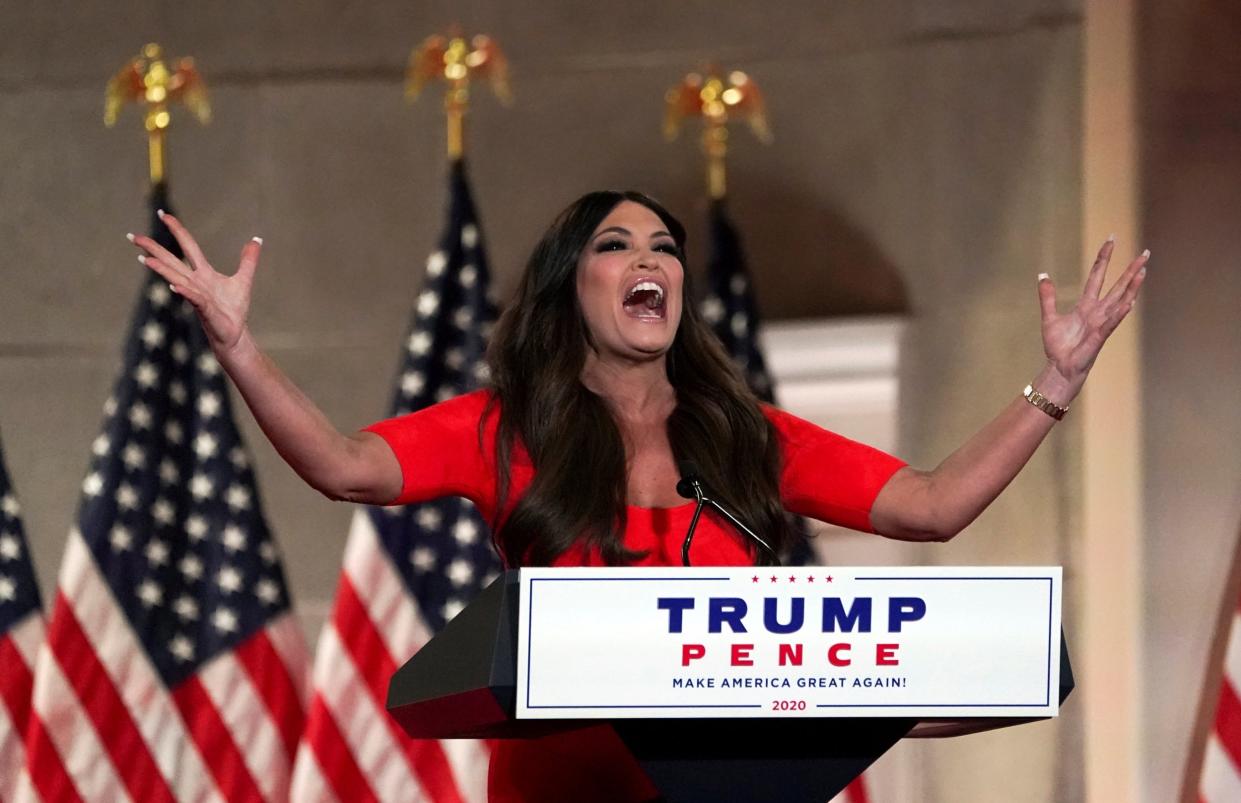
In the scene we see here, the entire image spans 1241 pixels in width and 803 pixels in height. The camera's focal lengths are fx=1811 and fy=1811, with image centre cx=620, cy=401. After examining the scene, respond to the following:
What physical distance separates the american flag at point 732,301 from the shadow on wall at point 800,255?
12.4 inches

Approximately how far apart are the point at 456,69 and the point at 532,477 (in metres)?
2.56

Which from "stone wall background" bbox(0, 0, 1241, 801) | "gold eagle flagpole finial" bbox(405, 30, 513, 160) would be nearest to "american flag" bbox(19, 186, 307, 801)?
"stone wall background" bbox(0, 0, 1241, 801)

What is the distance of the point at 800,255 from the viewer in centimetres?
495

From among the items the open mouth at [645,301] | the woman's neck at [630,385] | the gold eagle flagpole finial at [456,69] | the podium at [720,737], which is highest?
the gold eagle flagpole finial at [456,69]

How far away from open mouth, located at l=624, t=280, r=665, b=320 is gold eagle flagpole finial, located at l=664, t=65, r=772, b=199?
2.30 m

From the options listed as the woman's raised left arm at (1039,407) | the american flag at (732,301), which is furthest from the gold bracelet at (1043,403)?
the american flag at (732,301)

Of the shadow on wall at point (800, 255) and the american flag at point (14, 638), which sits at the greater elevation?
the shadow on wall at point (800, 255)

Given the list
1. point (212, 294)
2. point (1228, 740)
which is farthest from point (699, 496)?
point (1228, 740)

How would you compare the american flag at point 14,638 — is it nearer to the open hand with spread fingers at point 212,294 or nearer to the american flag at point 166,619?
the american flag at point 166,619

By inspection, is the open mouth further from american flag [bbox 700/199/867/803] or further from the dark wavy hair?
american flag [bbox 700/199/867/803]

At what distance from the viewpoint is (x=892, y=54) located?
4.93 m

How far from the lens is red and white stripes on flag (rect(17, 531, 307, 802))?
431cm

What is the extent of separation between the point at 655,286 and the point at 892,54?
2797mm

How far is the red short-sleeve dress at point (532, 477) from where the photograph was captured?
6.66ft
